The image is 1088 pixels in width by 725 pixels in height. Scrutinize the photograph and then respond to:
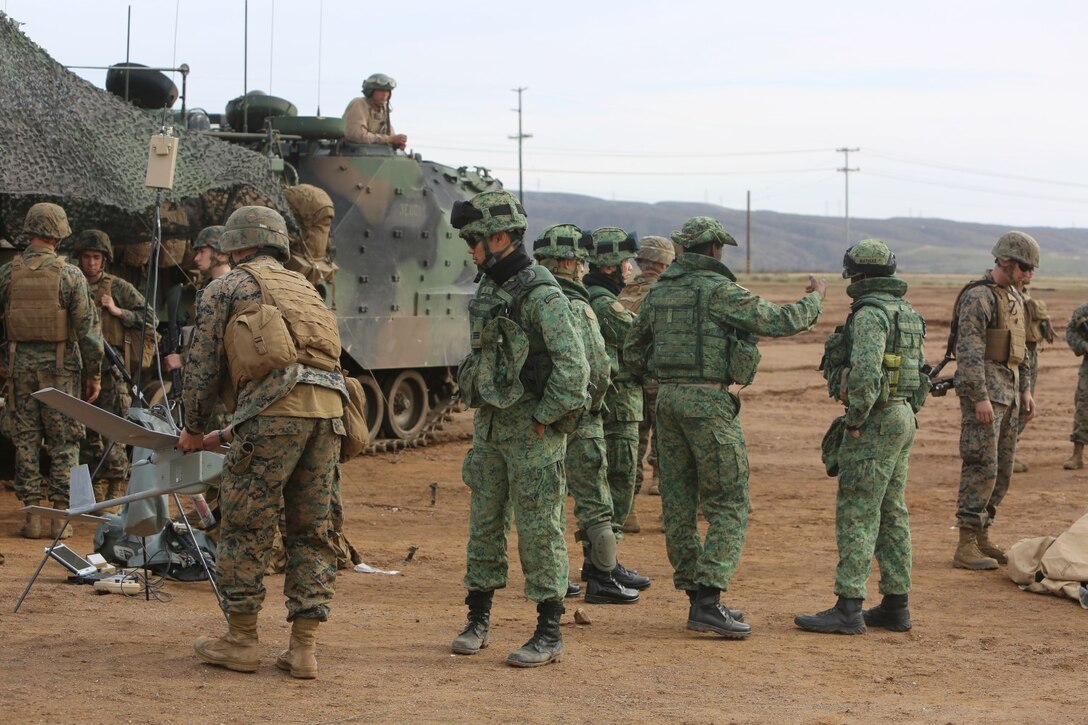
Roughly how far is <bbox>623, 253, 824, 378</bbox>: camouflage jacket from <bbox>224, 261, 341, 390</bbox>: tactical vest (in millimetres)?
1962

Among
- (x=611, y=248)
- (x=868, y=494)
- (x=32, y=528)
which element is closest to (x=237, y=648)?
(x=868, y=494)

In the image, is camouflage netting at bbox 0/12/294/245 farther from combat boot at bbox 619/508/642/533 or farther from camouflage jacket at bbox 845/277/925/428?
camouflage jacket at bbox 845/277/925/428

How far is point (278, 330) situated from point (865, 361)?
295 cm

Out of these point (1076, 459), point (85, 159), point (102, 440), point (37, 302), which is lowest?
point (1076, 459)

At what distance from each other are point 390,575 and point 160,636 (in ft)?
7.50

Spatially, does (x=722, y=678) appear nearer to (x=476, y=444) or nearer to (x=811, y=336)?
(x=476, y=444)

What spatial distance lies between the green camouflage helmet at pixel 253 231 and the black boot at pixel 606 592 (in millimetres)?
2901

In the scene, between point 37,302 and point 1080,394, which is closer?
point 37,302

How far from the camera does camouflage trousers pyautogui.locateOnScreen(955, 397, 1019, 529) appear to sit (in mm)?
9305

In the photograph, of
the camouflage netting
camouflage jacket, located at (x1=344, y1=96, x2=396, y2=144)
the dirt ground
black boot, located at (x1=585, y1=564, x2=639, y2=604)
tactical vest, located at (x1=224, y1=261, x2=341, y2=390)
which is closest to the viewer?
the dirt ground

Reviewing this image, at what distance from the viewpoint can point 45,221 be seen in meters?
9.42

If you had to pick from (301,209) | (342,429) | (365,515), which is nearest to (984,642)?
(342,429)

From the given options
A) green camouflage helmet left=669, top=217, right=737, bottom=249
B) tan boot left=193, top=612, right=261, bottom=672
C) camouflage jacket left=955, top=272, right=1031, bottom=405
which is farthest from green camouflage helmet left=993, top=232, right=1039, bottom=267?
tan boot left=193, top=612, right=261, bottom=672

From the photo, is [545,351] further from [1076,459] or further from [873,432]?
[1076,459]
